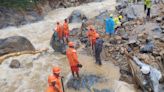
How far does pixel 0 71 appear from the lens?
48.9ft

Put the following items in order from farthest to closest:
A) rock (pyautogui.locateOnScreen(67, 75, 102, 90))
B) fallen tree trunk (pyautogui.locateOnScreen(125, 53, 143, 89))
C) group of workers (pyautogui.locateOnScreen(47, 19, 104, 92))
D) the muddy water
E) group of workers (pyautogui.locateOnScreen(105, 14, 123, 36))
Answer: group of workers (pyautogui.locateOnScreen(105, 14, 123, 36))
the muddy water
rock (pyautogui.locateOnScreen(67, 75, 102, 90))
fallen tree trunk (pyautogui.locateOnScreen(125, 53, 143, 89))
group of workers (pyautogui.locateOnScreen(47, 19, 104, 92))

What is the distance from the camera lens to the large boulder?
16.5 meters

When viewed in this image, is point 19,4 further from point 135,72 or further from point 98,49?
point 135,72

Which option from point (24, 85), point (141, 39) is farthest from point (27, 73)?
point (141, 39)

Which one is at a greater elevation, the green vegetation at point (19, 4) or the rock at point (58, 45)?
the green vegetation at point (19, 4)

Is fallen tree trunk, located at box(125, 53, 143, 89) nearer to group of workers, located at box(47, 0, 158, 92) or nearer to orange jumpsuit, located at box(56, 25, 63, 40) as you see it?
group of workers, located at box(47, 0, 158, 92)

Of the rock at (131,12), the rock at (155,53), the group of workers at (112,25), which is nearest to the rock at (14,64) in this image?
the group of workers at (112,25)

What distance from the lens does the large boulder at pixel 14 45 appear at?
649 inches

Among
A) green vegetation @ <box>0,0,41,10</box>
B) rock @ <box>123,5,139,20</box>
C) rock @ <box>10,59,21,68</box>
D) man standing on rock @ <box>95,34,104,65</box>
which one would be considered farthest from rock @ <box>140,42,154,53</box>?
green vegetation @ <box>0,0,41,10</box>

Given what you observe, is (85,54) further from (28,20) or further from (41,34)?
(28,20)

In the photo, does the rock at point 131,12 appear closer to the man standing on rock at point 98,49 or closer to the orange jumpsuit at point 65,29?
the orange jumpsuit at point 65,29

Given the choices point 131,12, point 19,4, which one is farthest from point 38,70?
point 19,4

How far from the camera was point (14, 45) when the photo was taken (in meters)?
16.7

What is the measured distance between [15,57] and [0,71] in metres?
1.48
